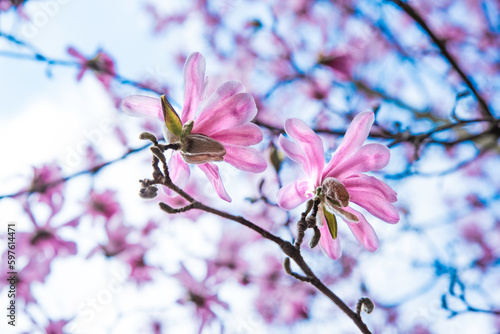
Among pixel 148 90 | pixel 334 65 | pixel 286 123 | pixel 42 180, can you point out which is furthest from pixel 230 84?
pixel 334 65

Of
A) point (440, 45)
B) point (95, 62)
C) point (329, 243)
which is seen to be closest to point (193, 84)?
point (329, 243)

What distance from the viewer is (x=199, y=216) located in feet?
7.68

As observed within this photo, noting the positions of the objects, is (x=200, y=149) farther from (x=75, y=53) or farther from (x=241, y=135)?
(x=75, y=53)

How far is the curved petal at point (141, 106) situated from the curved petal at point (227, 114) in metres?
0.08

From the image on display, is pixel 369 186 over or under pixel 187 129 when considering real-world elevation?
over

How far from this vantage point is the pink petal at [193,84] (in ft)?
2.32

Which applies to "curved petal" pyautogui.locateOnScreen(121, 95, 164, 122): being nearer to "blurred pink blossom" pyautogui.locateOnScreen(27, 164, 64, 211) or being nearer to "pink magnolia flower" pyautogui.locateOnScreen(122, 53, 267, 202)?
"pink magnolia flower" pyautogui.locateOnScreen(122, 53, 267, 202)

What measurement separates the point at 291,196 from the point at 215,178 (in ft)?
0.51

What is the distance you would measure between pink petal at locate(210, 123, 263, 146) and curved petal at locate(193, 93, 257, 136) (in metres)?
0.01

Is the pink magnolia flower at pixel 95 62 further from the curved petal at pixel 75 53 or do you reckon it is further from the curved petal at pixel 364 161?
the curved petal at pixel 364 161

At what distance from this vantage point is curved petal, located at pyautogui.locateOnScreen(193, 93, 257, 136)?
70 cm

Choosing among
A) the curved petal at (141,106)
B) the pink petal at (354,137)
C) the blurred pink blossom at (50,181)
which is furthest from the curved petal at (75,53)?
the pink petal at (354,137)

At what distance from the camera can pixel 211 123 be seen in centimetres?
73

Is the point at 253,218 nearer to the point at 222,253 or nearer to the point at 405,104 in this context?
the point at 222,253
